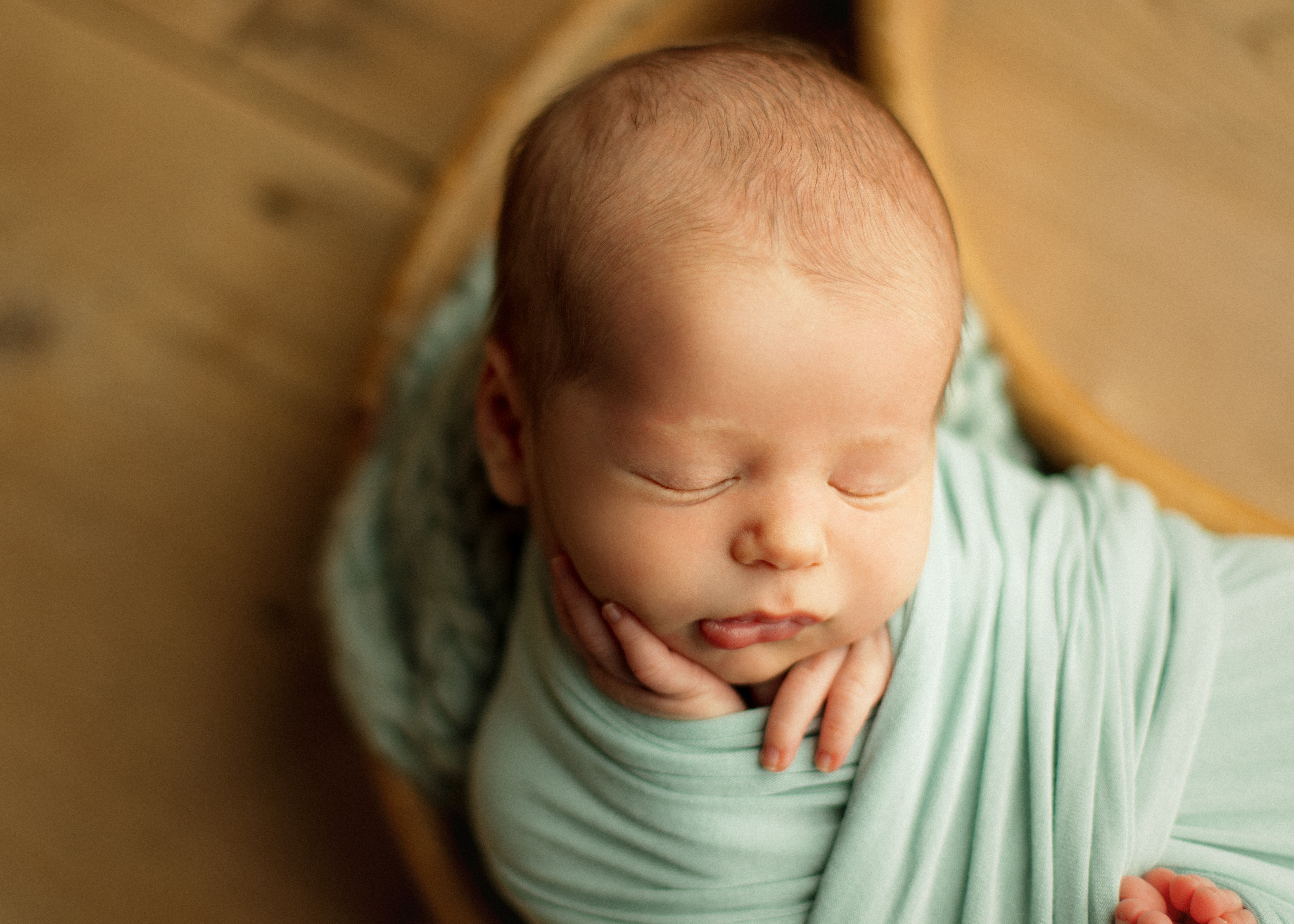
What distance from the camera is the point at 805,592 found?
62 cm

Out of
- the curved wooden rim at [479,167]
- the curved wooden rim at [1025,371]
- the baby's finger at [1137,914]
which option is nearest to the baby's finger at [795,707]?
the baby's finger at [1137,914]

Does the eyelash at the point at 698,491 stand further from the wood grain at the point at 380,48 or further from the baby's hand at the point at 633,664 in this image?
the wood grain at the point at 380,48

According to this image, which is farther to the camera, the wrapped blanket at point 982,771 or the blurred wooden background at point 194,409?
the blurred wooden background at point 194,409

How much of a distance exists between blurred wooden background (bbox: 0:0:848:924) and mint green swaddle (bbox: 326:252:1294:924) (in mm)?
441

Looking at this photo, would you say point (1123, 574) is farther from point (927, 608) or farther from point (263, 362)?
point (263, 362)

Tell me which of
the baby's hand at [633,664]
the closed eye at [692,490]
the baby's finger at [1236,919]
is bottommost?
the baby's hand at [633,664]

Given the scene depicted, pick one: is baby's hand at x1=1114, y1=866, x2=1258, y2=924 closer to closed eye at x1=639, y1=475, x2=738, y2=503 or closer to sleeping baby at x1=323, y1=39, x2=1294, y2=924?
sleeping baby at x1=323, y1=39, x2=1294, y2=924

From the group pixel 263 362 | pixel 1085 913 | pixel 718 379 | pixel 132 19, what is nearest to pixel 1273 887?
pixel 1085 913

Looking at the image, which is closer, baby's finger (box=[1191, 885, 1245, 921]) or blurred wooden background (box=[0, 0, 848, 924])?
baby's finger (box=[1191, 885, 1245, 921])

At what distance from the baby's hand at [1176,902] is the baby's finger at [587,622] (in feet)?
1.18

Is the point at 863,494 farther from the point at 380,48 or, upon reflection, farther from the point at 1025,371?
the point at 380,48

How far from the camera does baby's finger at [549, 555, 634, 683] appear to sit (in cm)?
73

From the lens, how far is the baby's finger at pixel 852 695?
0.70 meters

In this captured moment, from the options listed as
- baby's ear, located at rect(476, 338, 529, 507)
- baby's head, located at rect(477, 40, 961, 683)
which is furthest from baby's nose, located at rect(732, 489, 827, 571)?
baby's ear, located at rect(476, 338, 529, 507)
